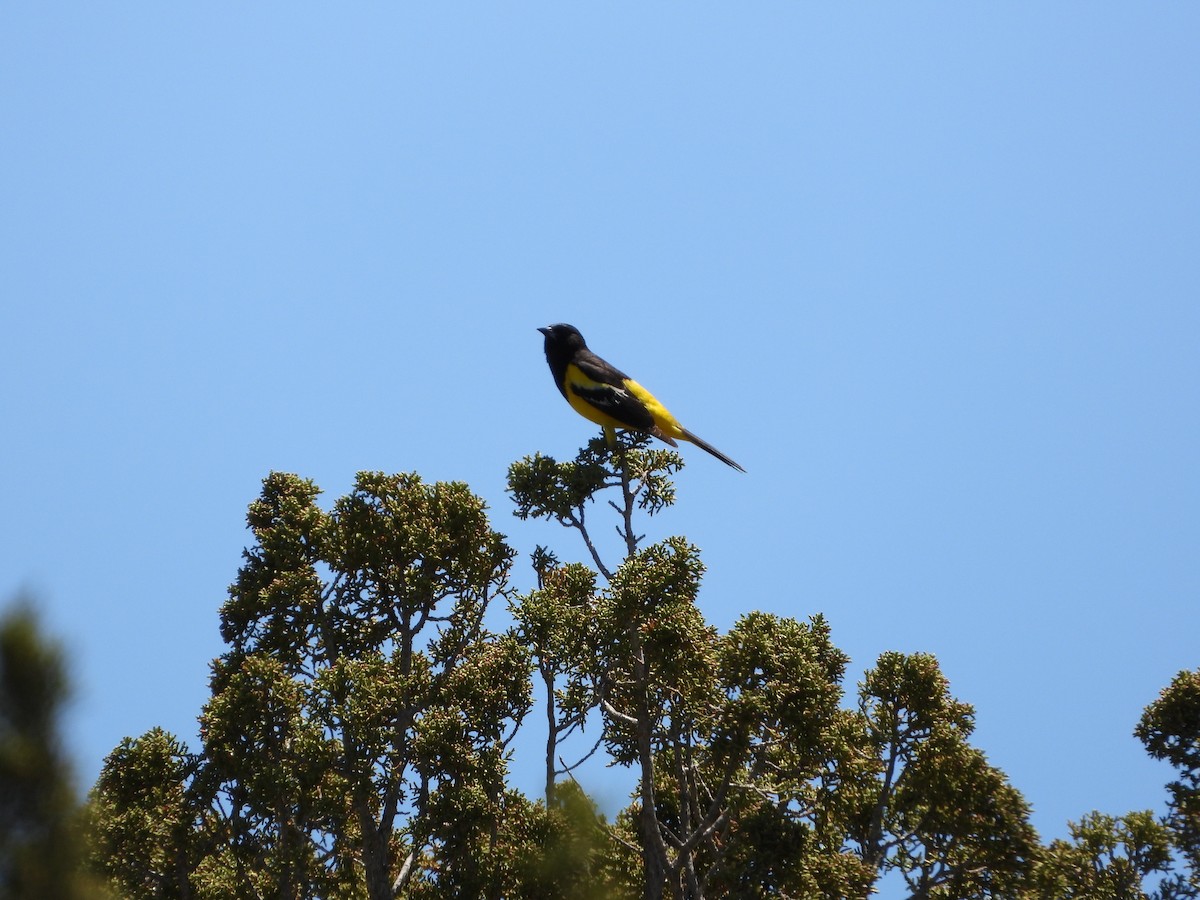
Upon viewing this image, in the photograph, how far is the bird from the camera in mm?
17484

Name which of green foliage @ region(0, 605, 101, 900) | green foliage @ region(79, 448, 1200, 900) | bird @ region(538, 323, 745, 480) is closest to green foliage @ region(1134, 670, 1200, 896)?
green foliage @ region(79, 448, 1200, 900)

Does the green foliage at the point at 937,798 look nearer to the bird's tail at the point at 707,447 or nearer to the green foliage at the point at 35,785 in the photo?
the bird's tail at the point at 707,447

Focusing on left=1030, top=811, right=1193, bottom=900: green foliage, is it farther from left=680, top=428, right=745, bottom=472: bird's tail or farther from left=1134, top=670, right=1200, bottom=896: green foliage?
left=680, top=428, right=745, bottom=472: bird's tail

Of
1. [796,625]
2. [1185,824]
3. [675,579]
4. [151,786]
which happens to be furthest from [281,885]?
[1185,824]

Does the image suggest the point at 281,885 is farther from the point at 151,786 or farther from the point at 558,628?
the point at 558,628

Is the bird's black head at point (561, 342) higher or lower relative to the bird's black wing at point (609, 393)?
higher

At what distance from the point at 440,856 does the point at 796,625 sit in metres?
6.28

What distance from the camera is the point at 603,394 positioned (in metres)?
17.7

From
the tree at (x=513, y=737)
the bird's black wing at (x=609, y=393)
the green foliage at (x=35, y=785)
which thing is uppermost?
the bird's black wing at (x=609, y=393)

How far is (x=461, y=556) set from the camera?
17.3 m

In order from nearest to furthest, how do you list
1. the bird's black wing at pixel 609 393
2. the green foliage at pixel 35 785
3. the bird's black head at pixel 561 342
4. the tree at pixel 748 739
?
1. the green foliage at pixel 35 785
2. the tree at pixel 748 739
3. the bird's black wing at pixel 609 393
4. the bird's black head at pixel 561 342

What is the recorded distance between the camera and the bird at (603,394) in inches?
688

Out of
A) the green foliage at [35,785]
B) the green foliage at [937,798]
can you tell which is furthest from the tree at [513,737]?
the green foliage at [35,785]

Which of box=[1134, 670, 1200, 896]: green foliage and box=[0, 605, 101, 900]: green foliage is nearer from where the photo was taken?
box=[0, 605, 101, 900]: green foliage
